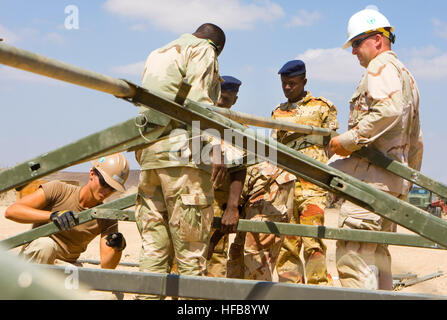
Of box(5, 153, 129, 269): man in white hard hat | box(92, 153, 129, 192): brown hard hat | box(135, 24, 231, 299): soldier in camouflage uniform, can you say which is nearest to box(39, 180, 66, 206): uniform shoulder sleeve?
box(5, 153, 129, 269): man in white hard hat

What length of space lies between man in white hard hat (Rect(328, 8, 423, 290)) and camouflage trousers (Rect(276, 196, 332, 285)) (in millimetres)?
1250

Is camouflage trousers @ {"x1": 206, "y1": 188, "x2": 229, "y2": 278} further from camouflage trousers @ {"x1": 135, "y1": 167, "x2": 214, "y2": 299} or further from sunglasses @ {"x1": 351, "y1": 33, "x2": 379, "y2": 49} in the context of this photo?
sunglasses @ {"x1": 351, "y1": 33, "x2": 379, "y2": 49}

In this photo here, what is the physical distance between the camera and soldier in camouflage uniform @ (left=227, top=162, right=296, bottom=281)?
14.5 feet

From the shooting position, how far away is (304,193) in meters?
4.97

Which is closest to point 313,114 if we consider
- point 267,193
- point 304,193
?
point 304,193

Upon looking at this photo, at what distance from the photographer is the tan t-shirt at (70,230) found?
170 inches

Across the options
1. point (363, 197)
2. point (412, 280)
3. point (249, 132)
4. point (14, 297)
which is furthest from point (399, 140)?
point (412, 280)

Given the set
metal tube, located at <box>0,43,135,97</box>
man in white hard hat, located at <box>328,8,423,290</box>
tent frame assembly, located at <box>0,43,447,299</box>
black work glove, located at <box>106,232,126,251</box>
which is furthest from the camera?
black work glove, located at <box>106,232,126,251</box>

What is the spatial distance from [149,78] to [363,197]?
1.78 m

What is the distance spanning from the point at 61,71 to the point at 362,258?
2.25 m

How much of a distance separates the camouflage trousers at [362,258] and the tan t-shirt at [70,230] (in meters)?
2.01

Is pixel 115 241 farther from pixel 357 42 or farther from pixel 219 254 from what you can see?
pixel 357 42

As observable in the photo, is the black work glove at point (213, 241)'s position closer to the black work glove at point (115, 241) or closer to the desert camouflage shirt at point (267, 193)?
the desert camouflage shirt at point (267, 193)
